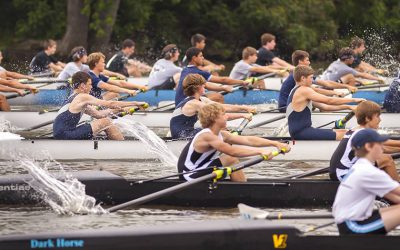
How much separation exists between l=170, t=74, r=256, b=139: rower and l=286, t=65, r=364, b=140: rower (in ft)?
1.99

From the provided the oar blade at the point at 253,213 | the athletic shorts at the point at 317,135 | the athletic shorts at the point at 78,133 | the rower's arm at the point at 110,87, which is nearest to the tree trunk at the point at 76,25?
the rower's arm at the point at 110,87

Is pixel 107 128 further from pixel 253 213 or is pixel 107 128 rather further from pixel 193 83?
pixel 253 213

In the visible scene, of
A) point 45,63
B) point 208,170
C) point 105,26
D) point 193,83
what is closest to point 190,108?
point 193,83

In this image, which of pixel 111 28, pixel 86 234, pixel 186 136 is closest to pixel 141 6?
pixel 111 28

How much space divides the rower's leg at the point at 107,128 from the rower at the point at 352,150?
463cm

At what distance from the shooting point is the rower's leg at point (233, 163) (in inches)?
502

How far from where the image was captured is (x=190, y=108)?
49.7 ft

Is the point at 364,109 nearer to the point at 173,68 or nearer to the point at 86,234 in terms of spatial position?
the point at 86,234

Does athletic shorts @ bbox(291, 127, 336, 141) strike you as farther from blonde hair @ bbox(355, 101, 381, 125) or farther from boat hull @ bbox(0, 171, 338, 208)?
blonde hair @ bbox(355, 101, 381, 125)

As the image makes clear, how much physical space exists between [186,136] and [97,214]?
3797 millimetres

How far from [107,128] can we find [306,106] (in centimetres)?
288

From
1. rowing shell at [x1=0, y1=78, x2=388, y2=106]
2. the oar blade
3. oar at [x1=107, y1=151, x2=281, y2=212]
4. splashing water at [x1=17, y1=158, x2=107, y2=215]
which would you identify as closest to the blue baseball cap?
the oar blade

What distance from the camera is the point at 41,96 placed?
81.0ft

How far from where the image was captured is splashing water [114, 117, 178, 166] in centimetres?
1611
